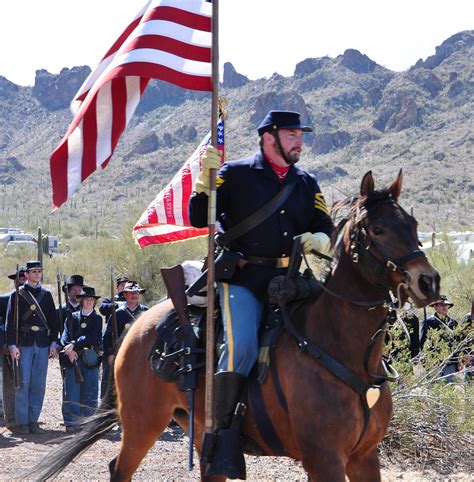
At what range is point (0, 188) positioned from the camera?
275 feet

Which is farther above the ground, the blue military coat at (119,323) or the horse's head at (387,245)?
the horse's head at (387,245)

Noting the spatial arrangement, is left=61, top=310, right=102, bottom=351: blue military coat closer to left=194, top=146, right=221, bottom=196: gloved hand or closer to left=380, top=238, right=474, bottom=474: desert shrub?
left=380, top=238, right=474, bottom=474: desert shrub

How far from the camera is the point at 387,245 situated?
5.58m

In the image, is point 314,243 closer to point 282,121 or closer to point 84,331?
point 282,121

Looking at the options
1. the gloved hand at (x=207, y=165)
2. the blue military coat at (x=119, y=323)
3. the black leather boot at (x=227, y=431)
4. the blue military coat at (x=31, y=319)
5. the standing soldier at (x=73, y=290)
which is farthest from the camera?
the standing soldier at (x=73, y=290)

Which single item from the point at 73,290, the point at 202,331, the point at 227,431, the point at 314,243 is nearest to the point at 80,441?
the point at 202,331

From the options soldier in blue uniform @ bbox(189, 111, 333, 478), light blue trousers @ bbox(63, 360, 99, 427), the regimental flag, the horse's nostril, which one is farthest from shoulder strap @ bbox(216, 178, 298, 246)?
light blue trousers @ bbox(63, 360, 99, 427)

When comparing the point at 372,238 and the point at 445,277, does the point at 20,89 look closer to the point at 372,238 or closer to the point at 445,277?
the point at 445,277

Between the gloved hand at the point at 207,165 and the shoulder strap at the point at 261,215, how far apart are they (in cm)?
41

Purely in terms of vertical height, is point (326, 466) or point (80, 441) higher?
point (326, 466)

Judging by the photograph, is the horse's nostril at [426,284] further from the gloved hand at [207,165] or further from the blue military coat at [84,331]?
the blue military coat at [84,331]

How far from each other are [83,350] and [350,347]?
26.5 feet

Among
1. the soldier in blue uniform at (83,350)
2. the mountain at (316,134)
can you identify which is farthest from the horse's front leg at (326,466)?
the mountain at (316,134)

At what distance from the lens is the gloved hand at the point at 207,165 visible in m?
6.07
